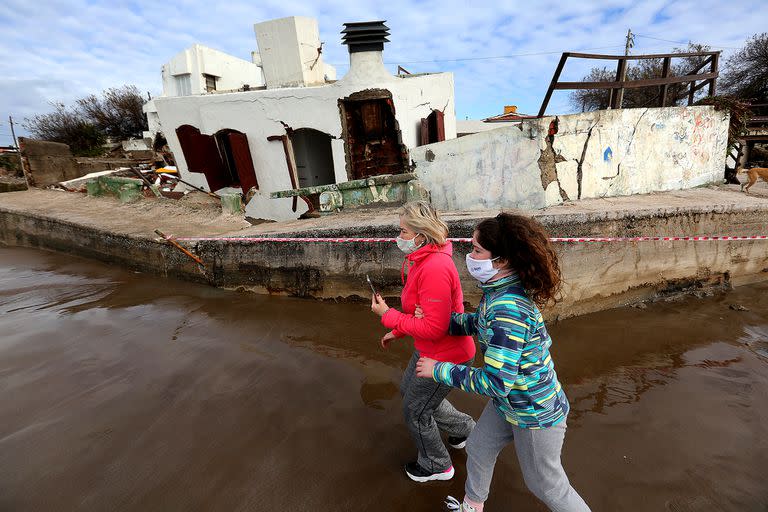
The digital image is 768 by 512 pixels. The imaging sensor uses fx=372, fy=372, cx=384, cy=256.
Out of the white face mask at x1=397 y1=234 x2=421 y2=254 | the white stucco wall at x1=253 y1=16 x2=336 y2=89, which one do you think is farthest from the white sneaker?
the white stucco wall at x1=253 y1=16 x2=336 y2=89

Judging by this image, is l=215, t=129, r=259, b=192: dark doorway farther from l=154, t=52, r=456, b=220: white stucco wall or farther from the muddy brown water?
the muddy brown water

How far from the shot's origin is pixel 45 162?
46.6 ft

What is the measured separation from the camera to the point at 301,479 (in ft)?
7.85

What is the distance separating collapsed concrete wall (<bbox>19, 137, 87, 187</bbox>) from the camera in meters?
13.5

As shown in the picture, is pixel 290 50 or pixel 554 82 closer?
pixel 554 82

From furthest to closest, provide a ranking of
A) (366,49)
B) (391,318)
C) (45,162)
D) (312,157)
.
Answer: (45,162) → (312,157) → (366,49) → (391,318)

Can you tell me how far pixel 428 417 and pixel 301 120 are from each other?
860 cm

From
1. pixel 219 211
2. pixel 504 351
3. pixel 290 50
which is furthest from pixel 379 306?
A: pixel 290 50

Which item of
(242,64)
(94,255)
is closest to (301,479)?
(94,255)

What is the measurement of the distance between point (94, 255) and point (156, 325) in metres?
4.85

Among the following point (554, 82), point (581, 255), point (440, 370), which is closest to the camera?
point (440, 370)

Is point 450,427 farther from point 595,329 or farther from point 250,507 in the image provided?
point 595,329

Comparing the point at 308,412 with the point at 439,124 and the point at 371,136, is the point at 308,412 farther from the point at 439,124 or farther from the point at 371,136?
the point at 439,124

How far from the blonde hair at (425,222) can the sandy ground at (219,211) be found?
9.76 feet
